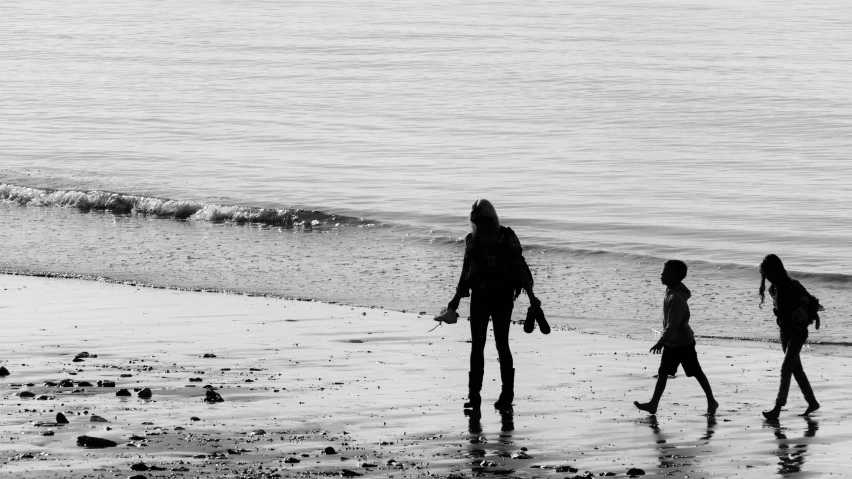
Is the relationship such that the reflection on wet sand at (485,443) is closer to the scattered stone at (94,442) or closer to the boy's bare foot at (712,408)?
the boy's bare foot at (712,408)

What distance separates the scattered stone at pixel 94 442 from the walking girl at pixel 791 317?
15.1 ft

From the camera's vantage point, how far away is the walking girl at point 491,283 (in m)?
8.91

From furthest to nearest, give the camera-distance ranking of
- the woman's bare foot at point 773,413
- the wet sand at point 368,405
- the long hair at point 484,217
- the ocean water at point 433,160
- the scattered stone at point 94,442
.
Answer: the ocean water at point 433,160
the long hair at point 484,217
the woman's bare foot at point 773,413
the scattered stone at point 94,442
the wet sand at point 368,405

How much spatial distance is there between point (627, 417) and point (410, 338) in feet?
11.9

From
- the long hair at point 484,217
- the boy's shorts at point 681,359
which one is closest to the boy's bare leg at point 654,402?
the boy's shorts at point 681,359

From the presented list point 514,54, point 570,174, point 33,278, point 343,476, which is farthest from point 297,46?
point 343,476

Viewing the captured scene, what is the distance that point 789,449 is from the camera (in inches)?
311

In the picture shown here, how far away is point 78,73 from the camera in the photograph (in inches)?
2218

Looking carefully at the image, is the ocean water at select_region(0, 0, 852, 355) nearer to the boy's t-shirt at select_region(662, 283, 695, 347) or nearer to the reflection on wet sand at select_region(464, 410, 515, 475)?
the boy's t-shirt at select_region(662, 283, 695, 347)

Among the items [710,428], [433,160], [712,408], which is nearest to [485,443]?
[710,428]

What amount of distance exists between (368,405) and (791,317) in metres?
3.14

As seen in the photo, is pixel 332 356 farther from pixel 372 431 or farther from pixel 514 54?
pixel 514 54

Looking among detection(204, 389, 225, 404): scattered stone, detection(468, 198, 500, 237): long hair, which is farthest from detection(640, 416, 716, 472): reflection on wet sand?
detection(204, 389, 225, 404): scattered stone

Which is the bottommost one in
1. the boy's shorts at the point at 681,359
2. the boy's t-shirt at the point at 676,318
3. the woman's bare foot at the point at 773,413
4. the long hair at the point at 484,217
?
the woman's bare foot at the point at 773,413
